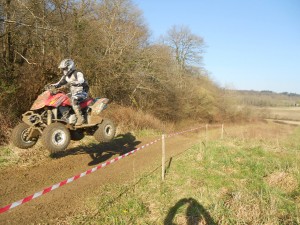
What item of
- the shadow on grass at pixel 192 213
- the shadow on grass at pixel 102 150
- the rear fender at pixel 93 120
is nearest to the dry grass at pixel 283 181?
the shadow on grass at pixel 192 213

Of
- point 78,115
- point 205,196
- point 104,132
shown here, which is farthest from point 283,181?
point 78,115

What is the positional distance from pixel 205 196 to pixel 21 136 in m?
4.30

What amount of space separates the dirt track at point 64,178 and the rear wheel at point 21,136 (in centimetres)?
87

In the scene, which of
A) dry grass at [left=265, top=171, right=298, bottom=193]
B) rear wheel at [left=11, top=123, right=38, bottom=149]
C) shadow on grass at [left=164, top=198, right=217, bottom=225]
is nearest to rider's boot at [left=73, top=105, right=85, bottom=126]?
rear wheel at [left=11, top=123, right=38, bottom=149]

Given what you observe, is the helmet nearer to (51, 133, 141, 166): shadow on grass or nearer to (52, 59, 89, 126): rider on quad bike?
(52, 59, 89, 126): rider on quad bike

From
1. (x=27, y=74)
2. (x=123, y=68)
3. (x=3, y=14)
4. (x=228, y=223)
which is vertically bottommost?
(x=228, y=223)

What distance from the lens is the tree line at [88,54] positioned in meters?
11.3

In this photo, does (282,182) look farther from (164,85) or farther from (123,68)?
(164,85)

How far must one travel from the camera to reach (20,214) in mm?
4520

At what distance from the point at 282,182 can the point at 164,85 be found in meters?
16.0

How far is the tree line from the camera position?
11.3 meters

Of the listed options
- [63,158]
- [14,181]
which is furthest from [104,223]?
[63,158]

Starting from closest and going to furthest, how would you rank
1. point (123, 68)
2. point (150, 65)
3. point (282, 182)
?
point (282, 182), point (123, 68), point (150, 65)

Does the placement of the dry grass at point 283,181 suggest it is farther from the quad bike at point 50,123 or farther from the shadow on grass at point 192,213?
the quad bike at point 50,123
